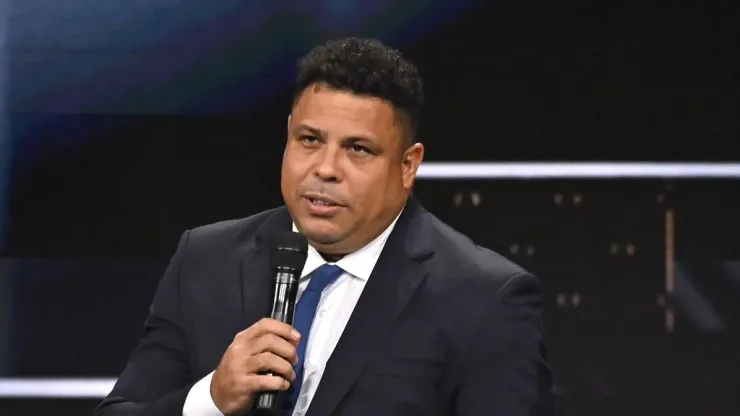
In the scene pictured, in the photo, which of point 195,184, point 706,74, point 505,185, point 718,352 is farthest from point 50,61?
point 718,352

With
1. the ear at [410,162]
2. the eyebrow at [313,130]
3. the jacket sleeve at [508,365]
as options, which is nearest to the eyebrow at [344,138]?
the eyebrow at [313,130]

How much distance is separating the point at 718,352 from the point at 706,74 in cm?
80

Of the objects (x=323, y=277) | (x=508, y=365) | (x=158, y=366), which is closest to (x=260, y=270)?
(x=323, y=277)

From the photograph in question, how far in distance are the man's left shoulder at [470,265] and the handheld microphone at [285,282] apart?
11.5 inches

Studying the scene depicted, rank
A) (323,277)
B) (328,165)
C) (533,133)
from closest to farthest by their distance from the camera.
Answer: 1. (328,165)
2. (323,277)
3. (533,133)

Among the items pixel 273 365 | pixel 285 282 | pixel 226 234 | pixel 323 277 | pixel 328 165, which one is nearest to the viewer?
pixel 273 365

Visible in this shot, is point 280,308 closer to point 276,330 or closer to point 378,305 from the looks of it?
point 276,330

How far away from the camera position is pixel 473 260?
1.79 m

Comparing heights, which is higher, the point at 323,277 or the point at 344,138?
the point at 344,138

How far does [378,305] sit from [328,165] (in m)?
0.25

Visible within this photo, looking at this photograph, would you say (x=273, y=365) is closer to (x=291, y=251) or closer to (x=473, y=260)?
(x=291, y=251)

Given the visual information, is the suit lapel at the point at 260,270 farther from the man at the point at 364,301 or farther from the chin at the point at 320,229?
the chin at the point at 320,229

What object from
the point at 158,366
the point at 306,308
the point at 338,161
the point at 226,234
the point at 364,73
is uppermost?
the point at 364,73

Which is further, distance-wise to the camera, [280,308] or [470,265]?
[470,265]
